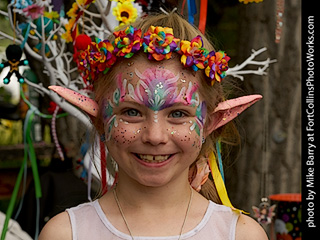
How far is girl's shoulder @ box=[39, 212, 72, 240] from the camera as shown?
1687 millimetres

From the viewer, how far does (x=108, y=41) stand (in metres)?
1.71

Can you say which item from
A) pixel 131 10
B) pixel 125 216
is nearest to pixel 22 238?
pixel 131 10

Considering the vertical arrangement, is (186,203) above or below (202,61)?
below

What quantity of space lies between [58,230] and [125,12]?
105 centimetres

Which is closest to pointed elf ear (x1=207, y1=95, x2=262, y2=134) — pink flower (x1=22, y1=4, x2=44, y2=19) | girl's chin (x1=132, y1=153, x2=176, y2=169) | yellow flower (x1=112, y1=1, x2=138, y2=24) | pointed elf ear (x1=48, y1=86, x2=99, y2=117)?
girl's chin (x1=132, y1=153, x2=176, y2=169)

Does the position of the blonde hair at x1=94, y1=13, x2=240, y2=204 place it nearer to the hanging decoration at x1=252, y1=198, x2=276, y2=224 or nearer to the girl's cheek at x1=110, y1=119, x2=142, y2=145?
the girl's cheek at x1=110, y1=119, x2=142, y2=145

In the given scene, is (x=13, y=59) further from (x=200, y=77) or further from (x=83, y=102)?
(x=200, y=77)

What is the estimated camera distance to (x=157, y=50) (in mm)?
1618

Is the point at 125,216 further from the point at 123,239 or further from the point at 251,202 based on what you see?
the point at 251,202

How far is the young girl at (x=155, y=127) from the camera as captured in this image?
1616mm

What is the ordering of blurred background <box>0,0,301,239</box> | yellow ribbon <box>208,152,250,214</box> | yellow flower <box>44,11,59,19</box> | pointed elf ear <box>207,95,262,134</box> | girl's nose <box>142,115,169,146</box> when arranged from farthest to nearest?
blurred background <box>0,0,301,239</box> → yellow flower <box>44,11,59,19</box> → yellow ribbon <box>208,152,250,214</box> → pointed elf ear <box>207,95,262,134</box> → girl's nose <box>142,115,169,146</box>

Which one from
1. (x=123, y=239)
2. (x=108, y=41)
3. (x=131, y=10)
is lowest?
(x=123, y=239)

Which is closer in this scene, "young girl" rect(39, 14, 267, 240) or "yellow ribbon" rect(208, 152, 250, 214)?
"young girl" rect(39, 14, 267, 240)

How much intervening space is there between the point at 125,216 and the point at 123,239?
0.07 metres
